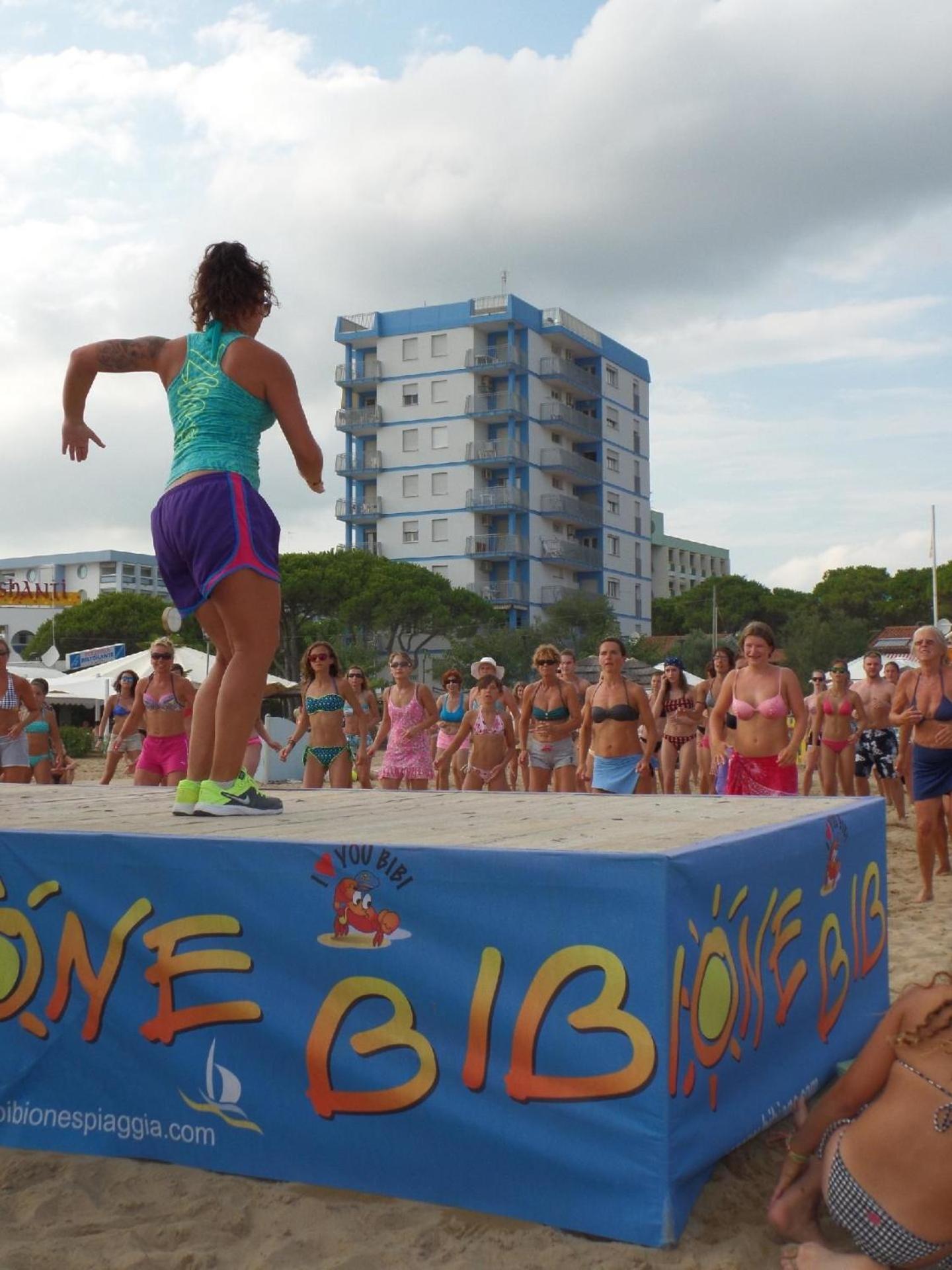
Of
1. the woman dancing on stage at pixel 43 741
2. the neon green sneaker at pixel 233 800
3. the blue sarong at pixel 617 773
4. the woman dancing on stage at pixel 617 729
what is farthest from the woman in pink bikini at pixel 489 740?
the neon green sneaker at pixel 233 800

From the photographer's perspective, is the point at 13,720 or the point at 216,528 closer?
the point at 216,528

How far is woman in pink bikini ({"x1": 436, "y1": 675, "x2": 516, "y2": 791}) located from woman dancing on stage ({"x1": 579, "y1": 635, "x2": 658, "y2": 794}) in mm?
2584

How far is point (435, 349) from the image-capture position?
193 feet

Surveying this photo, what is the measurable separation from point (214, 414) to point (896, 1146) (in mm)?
2695

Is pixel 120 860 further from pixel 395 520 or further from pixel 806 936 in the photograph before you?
pixel 395 520

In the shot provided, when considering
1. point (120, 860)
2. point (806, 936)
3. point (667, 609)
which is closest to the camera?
point (120, 860)

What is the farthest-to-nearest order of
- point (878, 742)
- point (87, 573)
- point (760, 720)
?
point (87, 573)
point (878, 742)
point (760, 720)

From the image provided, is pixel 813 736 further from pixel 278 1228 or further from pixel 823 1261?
pixel 278 1228

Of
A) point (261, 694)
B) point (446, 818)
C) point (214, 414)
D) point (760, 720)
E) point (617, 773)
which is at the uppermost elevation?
point (214, 414)

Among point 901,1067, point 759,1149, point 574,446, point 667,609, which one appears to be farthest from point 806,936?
Result: point 667,609

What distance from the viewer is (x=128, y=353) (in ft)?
12.5

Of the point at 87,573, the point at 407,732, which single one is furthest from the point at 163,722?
the point at 87,573

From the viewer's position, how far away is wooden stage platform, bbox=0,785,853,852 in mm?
3172

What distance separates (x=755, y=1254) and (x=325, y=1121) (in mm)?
1079
